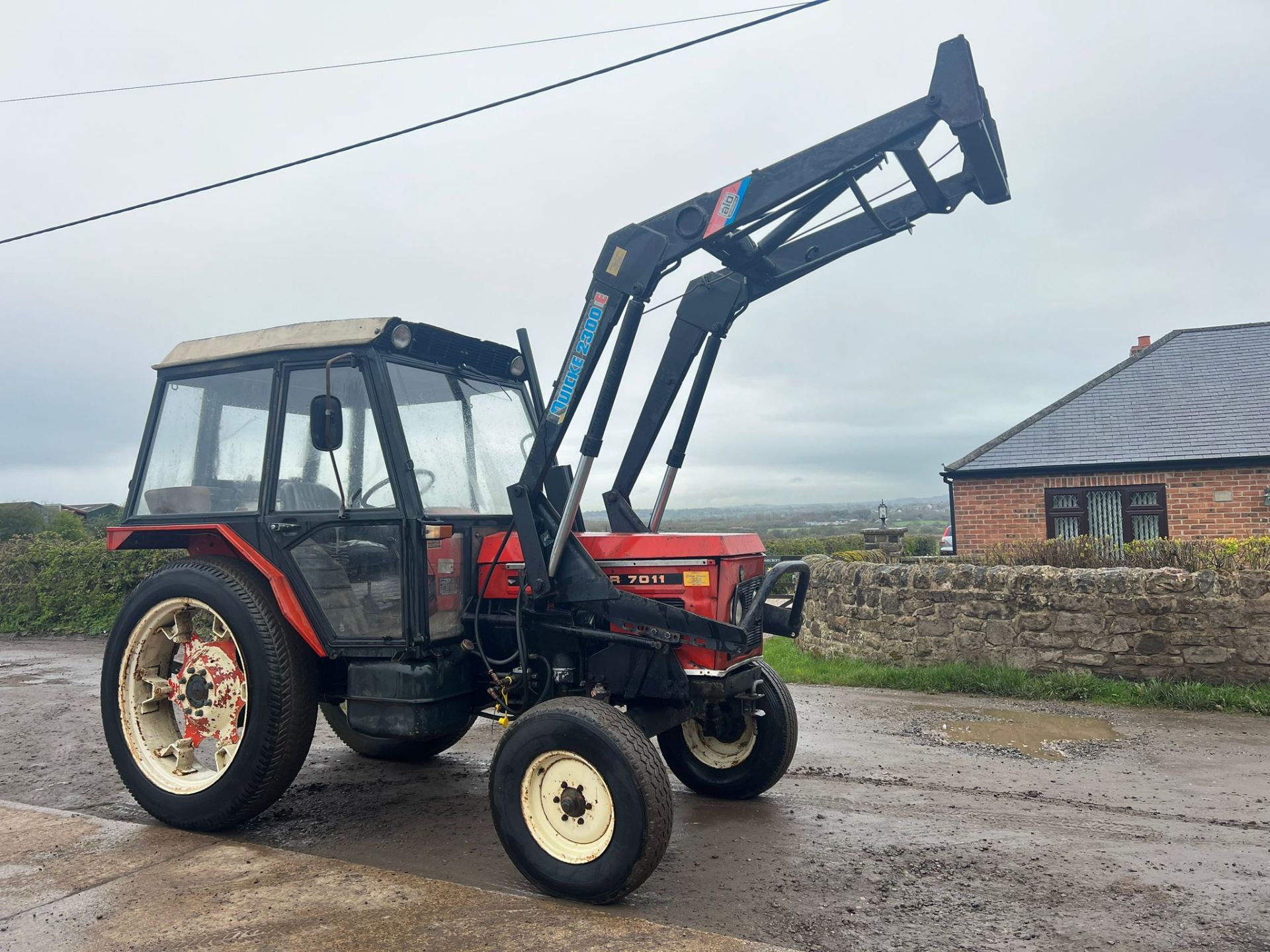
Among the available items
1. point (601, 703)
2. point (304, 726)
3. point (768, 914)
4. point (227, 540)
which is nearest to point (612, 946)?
point (768, 914)

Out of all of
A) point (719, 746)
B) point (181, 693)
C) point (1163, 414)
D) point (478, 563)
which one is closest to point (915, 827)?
point (719, 746)

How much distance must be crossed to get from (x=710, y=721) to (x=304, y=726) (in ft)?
7.23

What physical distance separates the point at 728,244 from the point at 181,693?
143 inches

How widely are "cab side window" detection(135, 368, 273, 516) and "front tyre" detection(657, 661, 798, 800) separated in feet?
8.95

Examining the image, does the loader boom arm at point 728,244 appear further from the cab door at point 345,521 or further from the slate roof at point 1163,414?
the slate roof at point 1163,414

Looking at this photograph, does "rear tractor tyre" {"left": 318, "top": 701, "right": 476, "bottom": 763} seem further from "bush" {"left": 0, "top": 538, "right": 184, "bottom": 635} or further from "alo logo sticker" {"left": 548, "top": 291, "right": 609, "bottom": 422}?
"bush" {"left": 0, "top": 538, "right": 184, "bottom": 635}

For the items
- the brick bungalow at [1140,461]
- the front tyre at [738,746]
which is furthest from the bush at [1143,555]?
the brick bungalow at [1140,461]

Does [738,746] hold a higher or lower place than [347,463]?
lower

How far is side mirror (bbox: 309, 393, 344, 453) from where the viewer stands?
437cm

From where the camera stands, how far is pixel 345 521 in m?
4.76

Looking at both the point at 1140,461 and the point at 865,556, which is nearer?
the point at 865,556

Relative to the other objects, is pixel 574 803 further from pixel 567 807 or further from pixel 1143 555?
pixel 1143 555

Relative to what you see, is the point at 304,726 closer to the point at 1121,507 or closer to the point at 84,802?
the point at 84,802

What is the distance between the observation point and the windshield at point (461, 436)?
493cm
